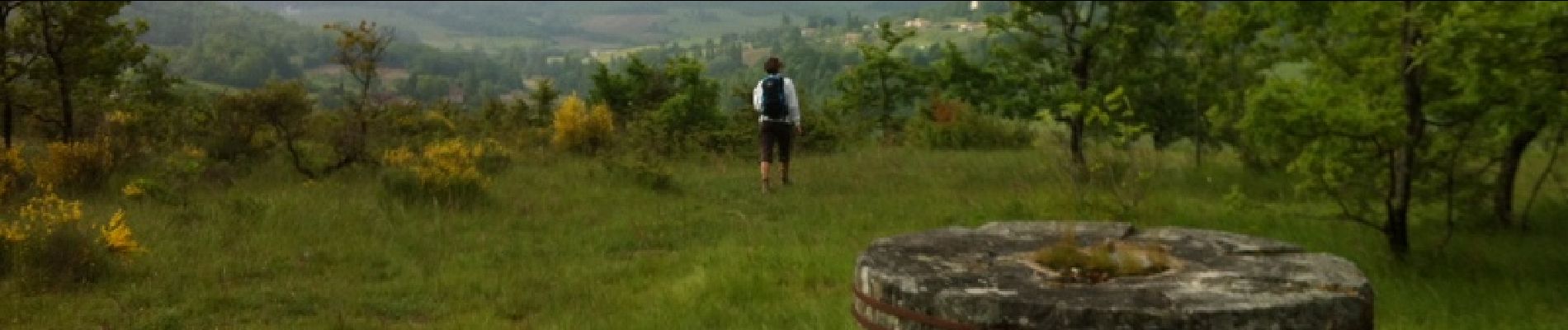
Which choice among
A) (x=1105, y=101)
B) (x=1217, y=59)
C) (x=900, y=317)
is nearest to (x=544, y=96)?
(x=1217, y=59)

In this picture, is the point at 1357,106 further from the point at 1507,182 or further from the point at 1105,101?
the point at 1507,182

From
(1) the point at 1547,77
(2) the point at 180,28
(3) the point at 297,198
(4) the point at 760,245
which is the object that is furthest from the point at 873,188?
(2) the point at 180,28

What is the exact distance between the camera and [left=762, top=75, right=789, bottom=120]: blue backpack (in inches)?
479

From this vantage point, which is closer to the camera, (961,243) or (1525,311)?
(961,243)

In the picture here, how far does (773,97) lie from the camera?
39.9 feet

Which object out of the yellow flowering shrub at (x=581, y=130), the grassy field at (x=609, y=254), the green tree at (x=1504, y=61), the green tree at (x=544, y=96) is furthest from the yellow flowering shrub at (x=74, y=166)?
the green tree at (x=544, y=96)

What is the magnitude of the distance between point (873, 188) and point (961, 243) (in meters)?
7.87

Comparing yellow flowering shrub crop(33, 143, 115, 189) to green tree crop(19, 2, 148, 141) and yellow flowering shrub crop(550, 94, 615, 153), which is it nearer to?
green tree crop(19, 2, 148, 141)

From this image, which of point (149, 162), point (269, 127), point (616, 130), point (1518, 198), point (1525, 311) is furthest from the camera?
point (616, 130)

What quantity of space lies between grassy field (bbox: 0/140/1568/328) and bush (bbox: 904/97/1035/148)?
27.1ft

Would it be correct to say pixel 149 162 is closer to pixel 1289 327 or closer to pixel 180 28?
pixel 1289 327

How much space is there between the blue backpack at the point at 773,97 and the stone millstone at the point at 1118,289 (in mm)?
7791

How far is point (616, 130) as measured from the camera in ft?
64.7

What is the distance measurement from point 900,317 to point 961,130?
59.3ft
